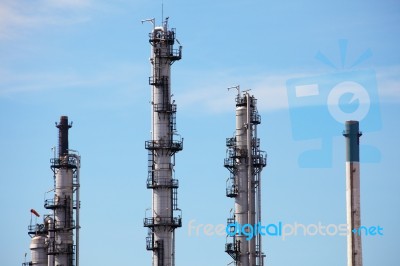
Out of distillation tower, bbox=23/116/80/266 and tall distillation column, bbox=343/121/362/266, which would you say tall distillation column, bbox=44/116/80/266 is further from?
tall distillation column, bbox=343/121/362/266

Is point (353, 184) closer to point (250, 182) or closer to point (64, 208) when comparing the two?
point (250, 182)

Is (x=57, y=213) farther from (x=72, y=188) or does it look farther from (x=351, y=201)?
(x=351, y=201)

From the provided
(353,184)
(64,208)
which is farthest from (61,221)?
(353,184)

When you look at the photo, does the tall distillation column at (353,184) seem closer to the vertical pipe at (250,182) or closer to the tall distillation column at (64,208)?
the vertical pipe at (250,182)

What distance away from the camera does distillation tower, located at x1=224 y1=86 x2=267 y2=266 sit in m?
94.3

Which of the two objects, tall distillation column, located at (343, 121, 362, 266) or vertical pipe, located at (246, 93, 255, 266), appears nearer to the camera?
vertical pipe, located at (246, 93, 255, 266)

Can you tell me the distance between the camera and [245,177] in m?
96.1

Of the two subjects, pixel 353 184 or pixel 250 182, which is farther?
pixel 353 184

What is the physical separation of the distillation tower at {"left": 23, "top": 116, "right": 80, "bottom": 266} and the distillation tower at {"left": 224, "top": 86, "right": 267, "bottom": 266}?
1388 cm

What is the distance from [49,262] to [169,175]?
1575 centimetres

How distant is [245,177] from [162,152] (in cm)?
747

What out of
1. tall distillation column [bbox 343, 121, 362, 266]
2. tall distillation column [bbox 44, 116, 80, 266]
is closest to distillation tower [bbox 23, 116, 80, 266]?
tall distillation column [bbox 44, 116, 80, 266]

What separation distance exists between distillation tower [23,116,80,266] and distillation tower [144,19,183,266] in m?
12.2

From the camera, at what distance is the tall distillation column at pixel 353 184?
96562mm
